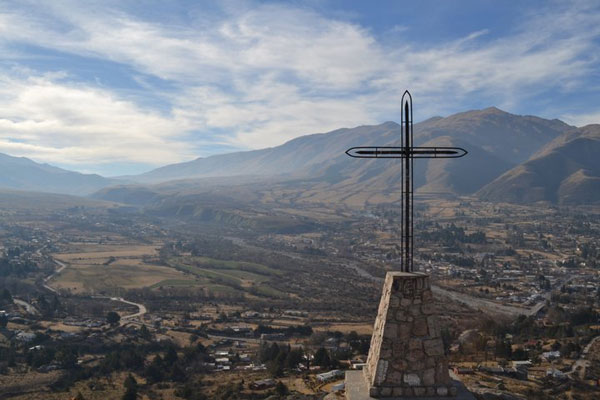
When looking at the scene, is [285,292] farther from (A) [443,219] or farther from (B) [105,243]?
(A) [443,219]

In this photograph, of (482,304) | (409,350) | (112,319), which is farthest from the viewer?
(482,304)

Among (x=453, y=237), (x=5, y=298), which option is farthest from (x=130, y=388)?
(x=453, y=237)

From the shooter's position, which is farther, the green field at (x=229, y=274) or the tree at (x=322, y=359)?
the green field at (x=229, y=274)

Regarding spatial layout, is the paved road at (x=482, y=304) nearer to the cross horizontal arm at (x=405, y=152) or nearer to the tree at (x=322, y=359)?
the tree at (x=322, y=359)

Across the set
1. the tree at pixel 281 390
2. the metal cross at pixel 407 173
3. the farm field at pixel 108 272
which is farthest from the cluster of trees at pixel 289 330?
the metal cross at pixel 407 173

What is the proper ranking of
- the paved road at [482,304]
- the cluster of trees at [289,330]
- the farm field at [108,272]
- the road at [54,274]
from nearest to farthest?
the cluster of trees at [289,330], the paved road at [482,304], the road at [54,274], the farm field at [108,272]

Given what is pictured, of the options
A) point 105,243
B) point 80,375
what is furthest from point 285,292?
point 105,243

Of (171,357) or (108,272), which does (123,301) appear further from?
(171,357)

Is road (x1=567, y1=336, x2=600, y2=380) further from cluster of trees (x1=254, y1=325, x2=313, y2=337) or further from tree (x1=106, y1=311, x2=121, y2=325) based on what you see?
tree (x1=106, y1=311, x2=121, y2=325)

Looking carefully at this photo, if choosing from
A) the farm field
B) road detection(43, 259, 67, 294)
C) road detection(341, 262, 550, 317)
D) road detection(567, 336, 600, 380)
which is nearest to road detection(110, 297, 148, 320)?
the farm field
